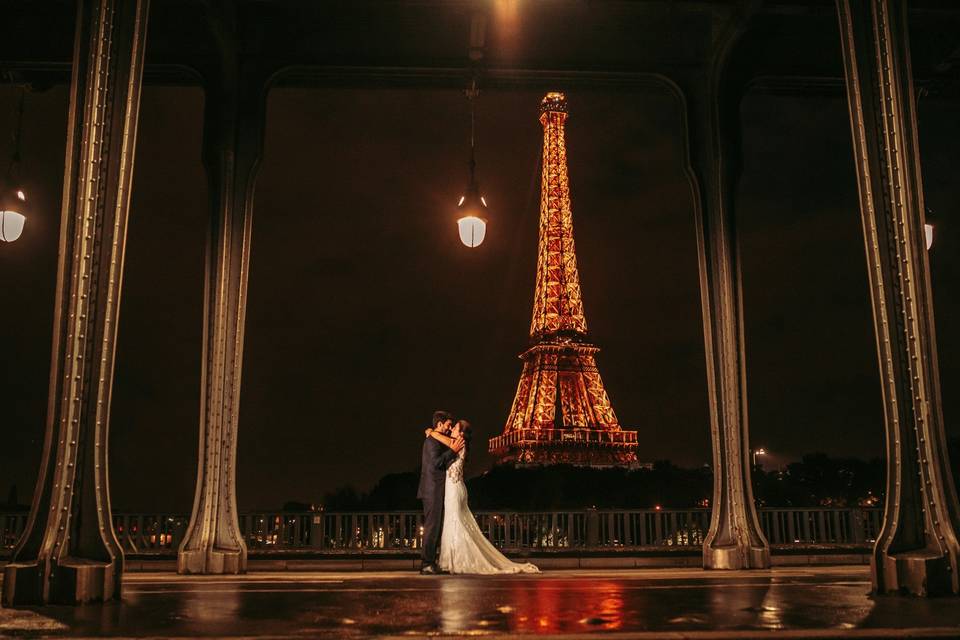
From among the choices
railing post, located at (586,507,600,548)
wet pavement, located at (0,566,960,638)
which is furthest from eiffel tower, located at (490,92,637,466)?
wet pavement, located at (0,566,960,638)

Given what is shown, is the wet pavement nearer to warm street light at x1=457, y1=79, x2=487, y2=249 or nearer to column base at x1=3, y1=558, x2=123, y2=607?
column base at x1=3, y1=558, x2=123, y2=607

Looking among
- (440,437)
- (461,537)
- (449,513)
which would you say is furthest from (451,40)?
(461,537)

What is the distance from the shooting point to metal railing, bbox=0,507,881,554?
16047mm

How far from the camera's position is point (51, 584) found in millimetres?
6723

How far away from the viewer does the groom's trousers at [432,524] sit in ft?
37.9

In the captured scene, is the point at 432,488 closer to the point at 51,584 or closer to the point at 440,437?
the point at 440,437

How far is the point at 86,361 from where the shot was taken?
7180 mm

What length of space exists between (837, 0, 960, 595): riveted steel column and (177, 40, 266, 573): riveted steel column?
24.8ft

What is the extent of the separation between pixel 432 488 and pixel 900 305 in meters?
6.08

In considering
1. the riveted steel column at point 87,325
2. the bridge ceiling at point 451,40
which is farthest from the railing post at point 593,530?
the riveted steel column at point 87,325

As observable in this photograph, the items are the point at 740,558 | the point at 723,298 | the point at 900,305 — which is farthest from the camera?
the point at 723,298

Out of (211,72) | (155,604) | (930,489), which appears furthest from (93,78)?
(930,489)

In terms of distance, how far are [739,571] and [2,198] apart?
1052 centimetres

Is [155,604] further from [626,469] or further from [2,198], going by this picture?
[626,469]
